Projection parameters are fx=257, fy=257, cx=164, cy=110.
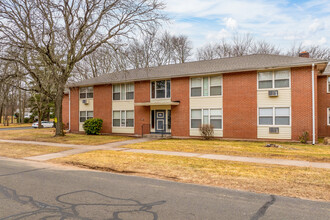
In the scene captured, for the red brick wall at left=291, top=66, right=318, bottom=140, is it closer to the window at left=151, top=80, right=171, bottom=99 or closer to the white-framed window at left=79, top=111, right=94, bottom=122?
the window at left=151, top=80, right=171, bottom=99

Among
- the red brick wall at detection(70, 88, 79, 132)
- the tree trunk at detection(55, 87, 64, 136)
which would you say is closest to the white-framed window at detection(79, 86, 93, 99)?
the red brick wall at detection(70, 88, 79, 132)

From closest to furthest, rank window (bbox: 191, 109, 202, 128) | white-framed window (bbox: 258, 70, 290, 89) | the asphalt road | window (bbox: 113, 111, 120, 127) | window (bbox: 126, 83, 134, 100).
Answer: the asphalt road < white-framed window (bbox: 258, 70, 290, 89) < window (bbox: 191, 109, 202, 128) < window (bbox: 126, 83, 134, 100) < window (bbox: 113, 111, 120, 127)

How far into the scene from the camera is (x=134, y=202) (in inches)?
208

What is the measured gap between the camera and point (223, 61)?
20.9m

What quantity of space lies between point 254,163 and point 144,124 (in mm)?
12924

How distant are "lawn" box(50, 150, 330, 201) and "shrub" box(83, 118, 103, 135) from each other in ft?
38.5

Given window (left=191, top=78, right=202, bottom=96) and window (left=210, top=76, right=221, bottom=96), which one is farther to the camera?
window (left=191, top=78, right=202, bottom=96)

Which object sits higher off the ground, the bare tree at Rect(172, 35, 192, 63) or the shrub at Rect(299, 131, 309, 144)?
the bare tree at Rect(172, 35, 192, 63)

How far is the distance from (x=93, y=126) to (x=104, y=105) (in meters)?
2.30

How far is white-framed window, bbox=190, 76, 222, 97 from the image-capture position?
1895 cm

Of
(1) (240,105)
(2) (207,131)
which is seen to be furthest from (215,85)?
(2) (207,131)

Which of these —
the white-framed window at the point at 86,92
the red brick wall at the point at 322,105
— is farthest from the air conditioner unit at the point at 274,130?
the white-framed window at the point at 86,92

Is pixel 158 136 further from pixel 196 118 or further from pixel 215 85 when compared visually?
pixel 215 85

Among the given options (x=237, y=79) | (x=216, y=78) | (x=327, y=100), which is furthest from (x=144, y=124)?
(x=327, y=100)
